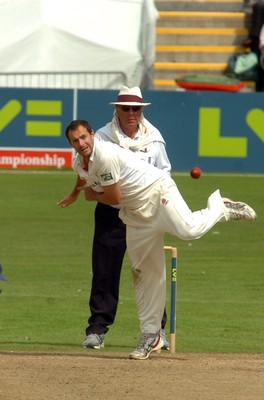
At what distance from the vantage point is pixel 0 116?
24.4m

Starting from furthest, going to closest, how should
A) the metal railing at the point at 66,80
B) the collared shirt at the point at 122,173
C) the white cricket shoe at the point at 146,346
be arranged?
1. the metal railing at the point at 66,80
2. the white cricket shoe at the point at 146,346
3. the collared shirt at the point at 122,173

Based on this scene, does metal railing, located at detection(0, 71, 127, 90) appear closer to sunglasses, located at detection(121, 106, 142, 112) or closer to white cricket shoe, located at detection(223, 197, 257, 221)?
sunglasses, located at detection(121, 106, 142, 112)

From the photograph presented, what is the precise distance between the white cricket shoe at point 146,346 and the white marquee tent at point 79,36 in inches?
708

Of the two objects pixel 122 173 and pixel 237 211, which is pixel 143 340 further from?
pixel 122 173

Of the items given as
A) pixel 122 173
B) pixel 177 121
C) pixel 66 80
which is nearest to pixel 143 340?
pixel 122 173

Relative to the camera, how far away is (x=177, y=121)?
24219mm

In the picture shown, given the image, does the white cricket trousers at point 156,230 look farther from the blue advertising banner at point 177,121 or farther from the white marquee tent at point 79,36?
the white marquee tent at point 79,36

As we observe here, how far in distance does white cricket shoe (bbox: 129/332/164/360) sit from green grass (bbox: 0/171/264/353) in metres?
0.81

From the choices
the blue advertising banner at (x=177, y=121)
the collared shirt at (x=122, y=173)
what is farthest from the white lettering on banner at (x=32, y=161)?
the collared shirt at (x=122, y=173)

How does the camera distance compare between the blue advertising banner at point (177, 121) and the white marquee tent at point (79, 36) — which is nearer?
the blue advertising banner at point (177, 121)

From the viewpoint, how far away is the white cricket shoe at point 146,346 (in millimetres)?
10586

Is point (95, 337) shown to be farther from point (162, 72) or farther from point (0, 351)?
point (162, 72)

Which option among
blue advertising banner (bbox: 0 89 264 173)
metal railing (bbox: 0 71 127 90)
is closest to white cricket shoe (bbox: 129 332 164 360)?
blue advertising banner (bbox: 0 89 264 173)

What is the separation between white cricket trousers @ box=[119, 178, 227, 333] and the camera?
10.2 m
